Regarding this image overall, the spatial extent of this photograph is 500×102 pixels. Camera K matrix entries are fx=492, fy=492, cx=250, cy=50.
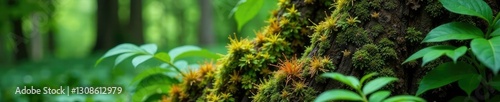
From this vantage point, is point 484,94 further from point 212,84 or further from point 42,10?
point 42,10

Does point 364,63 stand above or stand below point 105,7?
below

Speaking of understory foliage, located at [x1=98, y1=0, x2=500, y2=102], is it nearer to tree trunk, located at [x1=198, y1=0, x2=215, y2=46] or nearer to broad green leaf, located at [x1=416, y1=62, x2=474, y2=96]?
broad green leaf, located at [x1=416, y1=62, x2=474, y2=96]

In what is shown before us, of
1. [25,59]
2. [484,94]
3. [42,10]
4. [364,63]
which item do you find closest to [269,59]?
[364,63]

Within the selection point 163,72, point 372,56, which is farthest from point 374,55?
point 163,72

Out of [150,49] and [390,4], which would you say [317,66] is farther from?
[150,49]

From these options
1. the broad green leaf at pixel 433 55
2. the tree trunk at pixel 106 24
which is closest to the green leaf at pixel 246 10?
the broad green leaf at pixel 433 55

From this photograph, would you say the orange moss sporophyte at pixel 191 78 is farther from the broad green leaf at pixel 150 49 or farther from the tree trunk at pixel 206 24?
the tree trunk at pixel 206 24

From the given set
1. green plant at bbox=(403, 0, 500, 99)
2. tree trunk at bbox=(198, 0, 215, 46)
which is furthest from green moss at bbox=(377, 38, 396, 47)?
tree trunk at bbox=(198, 0, 215, 46)
